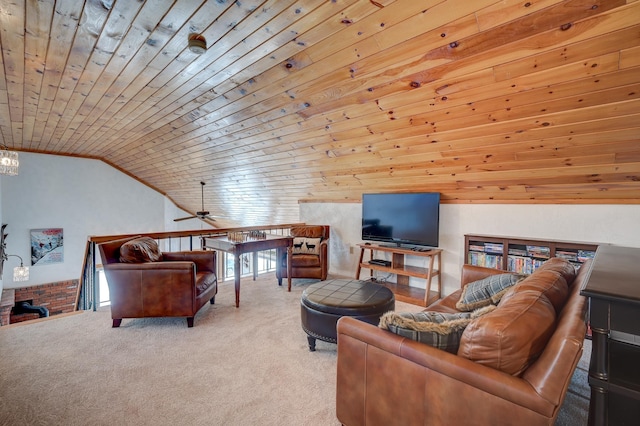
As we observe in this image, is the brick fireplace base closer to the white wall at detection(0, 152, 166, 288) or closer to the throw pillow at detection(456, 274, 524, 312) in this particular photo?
the white wall at detection(0, 152, 166, 288)

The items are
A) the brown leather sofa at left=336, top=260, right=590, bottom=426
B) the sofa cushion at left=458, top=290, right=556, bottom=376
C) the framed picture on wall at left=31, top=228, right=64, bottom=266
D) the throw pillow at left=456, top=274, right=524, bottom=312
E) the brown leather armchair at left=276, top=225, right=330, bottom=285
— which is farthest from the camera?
the framed picture on wall at left=31, top=228, right=64, bottom=266

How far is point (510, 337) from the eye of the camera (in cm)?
111

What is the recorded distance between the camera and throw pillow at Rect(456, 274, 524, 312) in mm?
1951

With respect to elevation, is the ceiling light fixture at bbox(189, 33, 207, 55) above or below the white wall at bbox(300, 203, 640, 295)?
above

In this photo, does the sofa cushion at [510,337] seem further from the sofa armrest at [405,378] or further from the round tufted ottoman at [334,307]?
the round tufted ottoman at [334,307]

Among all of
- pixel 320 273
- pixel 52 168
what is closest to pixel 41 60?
pixel 320 273

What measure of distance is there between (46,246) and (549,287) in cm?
867

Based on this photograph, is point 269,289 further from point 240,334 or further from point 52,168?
point 52,168

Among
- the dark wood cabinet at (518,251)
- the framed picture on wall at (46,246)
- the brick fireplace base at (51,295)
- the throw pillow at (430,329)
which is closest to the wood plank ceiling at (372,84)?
the dark wood cabinet at (518,251)

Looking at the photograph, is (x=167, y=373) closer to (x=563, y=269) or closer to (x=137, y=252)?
(x=137, y=252)

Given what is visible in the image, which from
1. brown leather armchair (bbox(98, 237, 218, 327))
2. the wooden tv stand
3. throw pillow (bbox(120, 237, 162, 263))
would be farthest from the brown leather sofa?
throw pillow (bbox(120, 237, 162, 263))

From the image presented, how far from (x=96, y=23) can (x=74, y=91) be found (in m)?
1.63

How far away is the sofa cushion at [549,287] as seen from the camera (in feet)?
4.77

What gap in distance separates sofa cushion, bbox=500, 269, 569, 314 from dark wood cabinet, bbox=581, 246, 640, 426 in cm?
26
